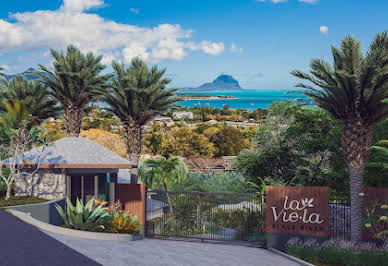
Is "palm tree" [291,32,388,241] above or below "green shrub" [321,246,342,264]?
above

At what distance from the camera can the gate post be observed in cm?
1709

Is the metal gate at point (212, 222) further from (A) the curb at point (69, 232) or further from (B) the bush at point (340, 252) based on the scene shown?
(A) the curb at point (69, 232)

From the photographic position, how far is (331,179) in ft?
81.6

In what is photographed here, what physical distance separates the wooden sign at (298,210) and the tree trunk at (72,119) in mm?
18953

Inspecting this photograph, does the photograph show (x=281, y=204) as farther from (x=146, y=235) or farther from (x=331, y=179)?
(x=331, y=179)

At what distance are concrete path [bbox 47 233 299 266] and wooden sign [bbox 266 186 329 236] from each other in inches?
56.0

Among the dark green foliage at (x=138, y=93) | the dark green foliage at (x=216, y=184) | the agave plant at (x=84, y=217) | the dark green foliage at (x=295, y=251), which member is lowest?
the dark green foliage at (x=295, y=251)

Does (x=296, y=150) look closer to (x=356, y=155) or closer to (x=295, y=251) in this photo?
(x=356, y=155)

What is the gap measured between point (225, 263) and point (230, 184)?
17421mm

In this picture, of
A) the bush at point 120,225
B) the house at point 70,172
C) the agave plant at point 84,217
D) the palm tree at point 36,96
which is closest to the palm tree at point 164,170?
the house at point 70,172

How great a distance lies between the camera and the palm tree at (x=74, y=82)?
31000 millimetres

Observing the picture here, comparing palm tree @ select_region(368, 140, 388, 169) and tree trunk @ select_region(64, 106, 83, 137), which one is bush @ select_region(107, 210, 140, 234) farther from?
tree trunk @ select_region(64, 106, 83, 137)

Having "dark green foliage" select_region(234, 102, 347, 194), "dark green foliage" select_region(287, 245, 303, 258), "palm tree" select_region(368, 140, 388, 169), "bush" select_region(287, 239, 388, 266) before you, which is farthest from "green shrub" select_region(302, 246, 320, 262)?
"dark green foliage" select_region(234, 102, 347, 194)

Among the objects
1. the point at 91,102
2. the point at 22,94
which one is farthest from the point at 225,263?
the point at 22,94
